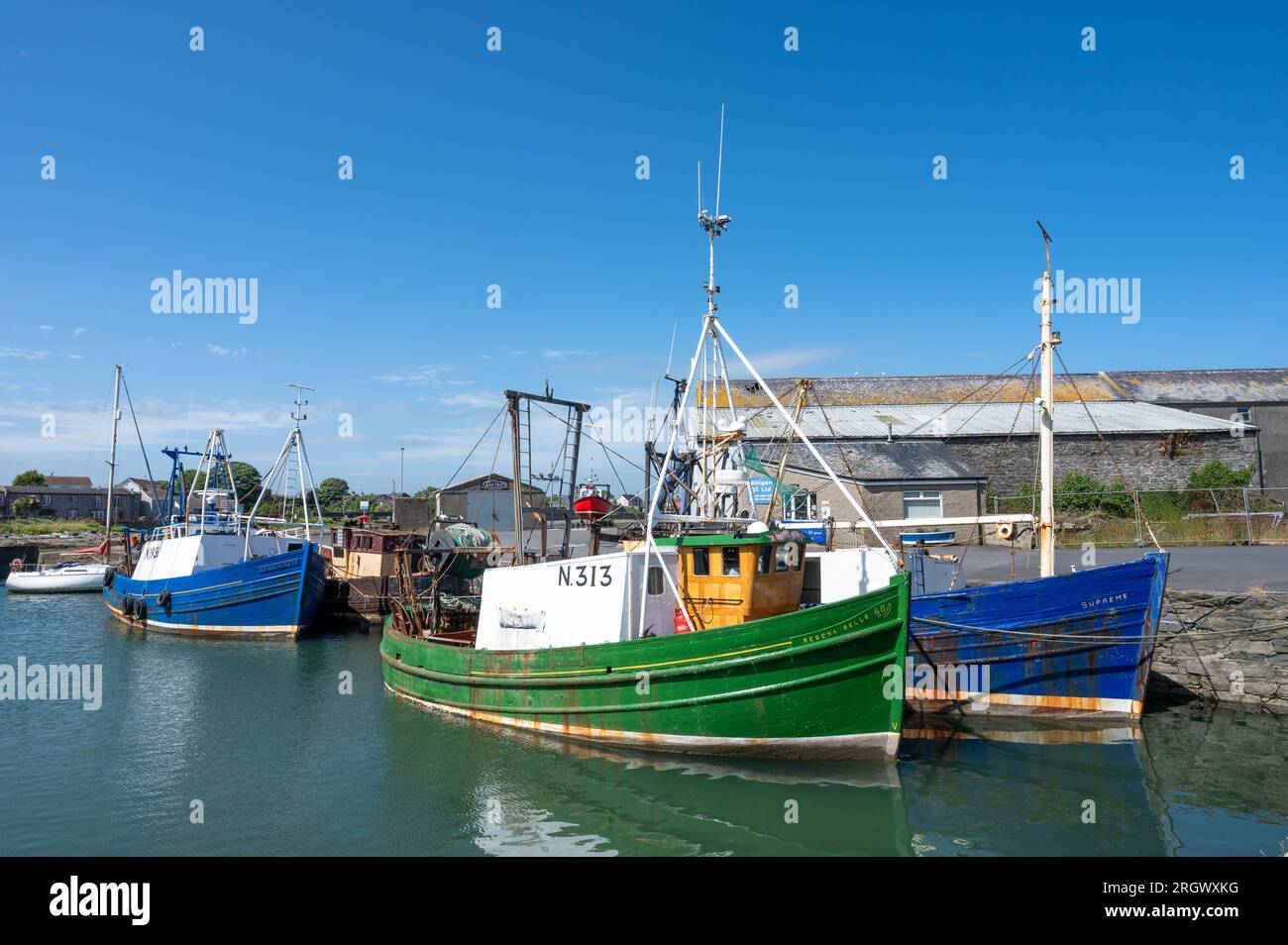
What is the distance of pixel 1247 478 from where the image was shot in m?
Answer: 37.2

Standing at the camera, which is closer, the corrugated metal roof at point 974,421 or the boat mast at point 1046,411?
the boat mast at point 1046,411

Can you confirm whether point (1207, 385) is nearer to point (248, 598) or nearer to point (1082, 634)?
point (1082, 634)

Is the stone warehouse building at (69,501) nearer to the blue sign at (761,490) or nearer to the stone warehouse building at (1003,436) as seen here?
the stone warehouse building at (1003,436)

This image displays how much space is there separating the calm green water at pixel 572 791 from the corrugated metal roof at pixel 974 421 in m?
25.1

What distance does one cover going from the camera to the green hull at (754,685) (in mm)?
12359

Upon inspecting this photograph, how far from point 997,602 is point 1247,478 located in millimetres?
30054

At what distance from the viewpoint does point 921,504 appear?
34.6m

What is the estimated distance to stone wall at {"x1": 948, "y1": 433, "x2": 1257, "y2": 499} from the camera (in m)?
38.8

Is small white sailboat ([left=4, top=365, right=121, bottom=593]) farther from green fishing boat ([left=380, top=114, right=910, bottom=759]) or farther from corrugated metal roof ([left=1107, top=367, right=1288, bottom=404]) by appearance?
corrugated metal roof ([left=1107, top=367, right=1288, bottom=404])

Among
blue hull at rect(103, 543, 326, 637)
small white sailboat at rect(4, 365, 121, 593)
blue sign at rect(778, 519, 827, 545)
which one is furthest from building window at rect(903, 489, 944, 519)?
small white sailboat at rect(4, 365, 121, 593)

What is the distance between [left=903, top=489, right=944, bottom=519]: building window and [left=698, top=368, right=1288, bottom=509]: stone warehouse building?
4cm

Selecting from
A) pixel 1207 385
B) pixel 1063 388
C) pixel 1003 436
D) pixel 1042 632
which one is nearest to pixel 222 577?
pixel 1042 632

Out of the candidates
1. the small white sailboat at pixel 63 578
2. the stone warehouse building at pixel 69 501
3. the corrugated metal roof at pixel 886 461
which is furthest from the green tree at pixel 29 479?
the corrugated metal roof at pixel 886 461
